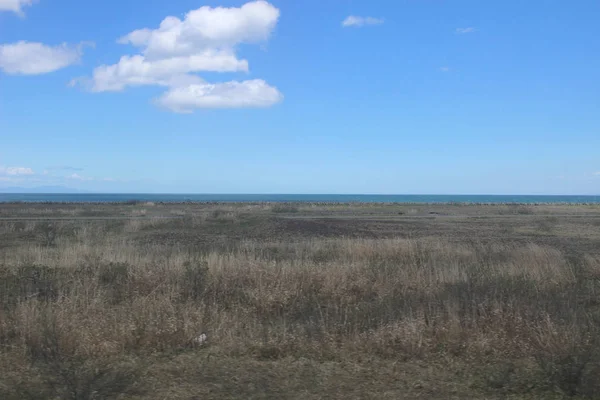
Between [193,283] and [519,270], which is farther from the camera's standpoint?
[519,270]

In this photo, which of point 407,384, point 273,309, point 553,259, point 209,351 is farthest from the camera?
point 553,259

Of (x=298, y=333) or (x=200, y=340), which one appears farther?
(x=298, y=333)

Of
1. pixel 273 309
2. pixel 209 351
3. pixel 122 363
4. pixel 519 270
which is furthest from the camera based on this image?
pixel 519 270

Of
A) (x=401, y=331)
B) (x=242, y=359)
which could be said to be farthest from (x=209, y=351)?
(x=401, y=331)

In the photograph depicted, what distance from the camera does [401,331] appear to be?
7.20 metres

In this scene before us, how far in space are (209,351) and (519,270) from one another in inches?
346

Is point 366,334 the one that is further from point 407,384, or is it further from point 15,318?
point 15,318

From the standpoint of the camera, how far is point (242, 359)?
21.7ft

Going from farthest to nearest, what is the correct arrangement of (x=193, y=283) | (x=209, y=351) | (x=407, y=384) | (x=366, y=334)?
(x=193, y=283), (x=366, y=334), (x=209, y=351), (x=407, y=384)

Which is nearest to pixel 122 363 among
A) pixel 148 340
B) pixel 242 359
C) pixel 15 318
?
pixel 148 340

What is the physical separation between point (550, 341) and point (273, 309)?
4816mm

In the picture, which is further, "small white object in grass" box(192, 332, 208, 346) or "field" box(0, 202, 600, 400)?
"small white object in grass" box(192, 332, 208, 346)

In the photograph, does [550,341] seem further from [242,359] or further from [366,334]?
[242,359]

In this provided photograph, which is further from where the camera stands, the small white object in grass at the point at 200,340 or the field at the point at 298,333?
the small white object in grass at the point at 200,340
